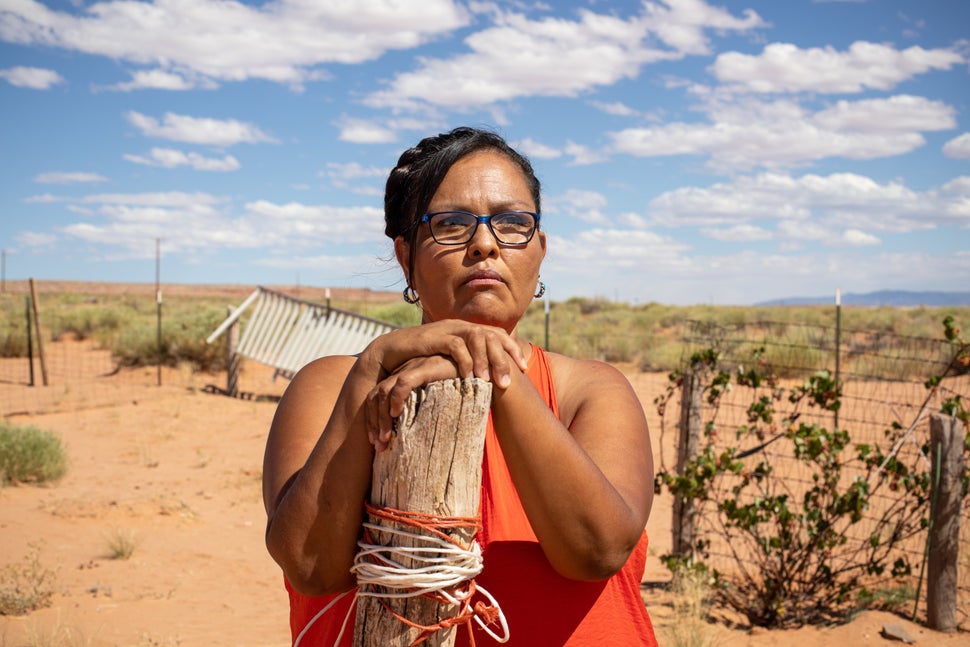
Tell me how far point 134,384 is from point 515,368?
1571 centimetres

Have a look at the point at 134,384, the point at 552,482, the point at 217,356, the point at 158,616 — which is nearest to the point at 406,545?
the point at 552,482

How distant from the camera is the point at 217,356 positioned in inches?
712

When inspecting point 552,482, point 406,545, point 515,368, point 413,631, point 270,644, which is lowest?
point 270,644

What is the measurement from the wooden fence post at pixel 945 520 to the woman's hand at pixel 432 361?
4.62 m

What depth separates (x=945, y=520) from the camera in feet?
16.5

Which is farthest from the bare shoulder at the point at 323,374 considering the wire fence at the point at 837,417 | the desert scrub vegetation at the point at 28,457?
the desert scrub vegetation at the point at 28,457

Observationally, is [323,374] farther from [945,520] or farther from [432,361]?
[945,520]

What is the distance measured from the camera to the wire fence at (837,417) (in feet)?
18.4

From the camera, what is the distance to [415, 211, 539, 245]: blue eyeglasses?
1.71 m

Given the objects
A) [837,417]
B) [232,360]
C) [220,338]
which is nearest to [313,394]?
[837,417]

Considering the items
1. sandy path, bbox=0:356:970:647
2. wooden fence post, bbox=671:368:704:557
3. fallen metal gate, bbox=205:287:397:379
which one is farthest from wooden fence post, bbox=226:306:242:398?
wooden fence post, bbox=671:368:704:557

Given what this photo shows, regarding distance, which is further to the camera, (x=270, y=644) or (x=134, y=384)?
(x=134, y=384)

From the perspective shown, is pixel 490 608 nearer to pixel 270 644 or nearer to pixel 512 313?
pixel 512 313

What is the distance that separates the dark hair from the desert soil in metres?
3.60
